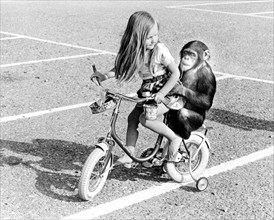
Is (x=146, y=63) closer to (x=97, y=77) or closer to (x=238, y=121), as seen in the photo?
(x=97, y=77)

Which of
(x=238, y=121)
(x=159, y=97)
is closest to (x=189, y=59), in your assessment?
(x=159, y=97)

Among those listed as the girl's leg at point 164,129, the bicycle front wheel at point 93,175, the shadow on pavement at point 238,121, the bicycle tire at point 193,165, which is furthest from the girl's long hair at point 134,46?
the shadow on pavement at point 238,121

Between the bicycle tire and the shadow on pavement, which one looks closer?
the bicycle tire

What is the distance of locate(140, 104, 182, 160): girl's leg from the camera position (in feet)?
17.4

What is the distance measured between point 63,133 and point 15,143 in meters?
0.62

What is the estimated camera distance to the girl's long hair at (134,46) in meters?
4.98

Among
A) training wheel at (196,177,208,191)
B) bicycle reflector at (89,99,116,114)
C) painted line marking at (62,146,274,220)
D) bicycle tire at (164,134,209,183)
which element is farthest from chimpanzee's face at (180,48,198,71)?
painted line marking at (62,146,274,220)

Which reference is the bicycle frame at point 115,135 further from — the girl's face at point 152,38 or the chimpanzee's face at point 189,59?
the chimpanzee's face at point 189,59

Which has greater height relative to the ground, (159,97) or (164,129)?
(159,97)

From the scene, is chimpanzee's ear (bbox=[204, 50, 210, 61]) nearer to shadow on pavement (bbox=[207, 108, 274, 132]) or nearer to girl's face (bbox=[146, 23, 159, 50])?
girl's face (bbox=[146, 23, 159, 50])

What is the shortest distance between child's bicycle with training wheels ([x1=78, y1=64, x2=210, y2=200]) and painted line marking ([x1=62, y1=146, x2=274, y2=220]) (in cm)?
13

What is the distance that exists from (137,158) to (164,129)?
0.35 m

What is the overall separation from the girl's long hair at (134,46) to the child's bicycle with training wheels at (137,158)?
0.23m

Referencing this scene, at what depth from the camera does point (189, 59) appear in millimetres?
5414
